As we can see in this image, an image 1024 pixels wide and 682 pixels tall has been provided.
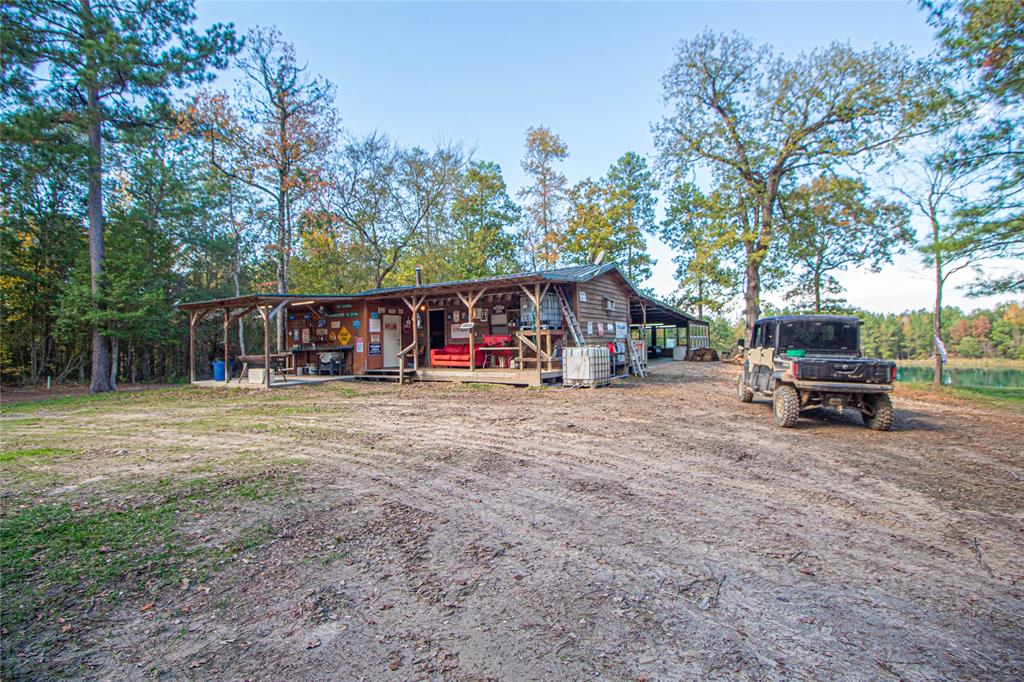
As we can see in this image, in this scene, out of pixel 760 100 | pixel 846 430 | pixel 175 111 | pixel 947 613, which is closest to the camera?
pixel 947 613

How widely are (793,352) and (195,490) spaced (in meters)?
9.01

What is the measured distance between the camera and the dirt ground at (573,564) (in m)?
2.14

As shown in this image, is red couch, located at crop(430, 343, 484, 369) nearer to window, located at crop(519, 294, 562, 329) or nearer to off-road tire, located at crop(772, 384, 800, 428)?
window, located at crop(519, 294, 562, 329)

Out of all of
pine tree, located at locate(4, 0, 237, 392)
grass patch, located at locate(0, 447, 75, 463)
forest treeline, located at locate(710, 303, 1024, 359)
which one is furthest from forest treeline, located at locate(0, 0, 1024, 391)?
forest treeline, located at locate(710, 303, 1024, 359)

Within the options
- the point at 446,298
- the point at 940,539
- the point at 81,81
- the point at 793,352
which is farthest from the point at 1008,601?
the point at 81,81

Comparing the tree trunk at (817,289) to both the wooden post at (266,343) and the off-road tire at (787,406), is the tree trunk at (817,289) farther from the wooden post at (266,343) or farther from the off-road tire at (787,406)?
the wooden post at (266,343)

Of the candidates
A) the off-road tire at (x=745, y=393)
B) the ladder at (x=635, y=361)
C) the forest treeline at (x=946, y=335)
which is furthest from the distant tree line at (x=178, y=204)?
the forest treeline at (x=946, y=335)

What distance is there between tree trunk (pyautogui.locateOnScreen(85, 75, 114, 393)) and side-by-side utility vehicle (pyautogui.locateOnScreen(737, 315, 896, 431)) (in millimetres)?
19897

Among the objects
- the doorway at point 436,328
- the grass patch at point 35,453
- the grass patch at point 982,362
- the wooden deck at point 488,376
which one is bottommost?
the grass patch at point 982,362

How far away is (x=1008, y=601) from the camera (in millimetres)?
2605

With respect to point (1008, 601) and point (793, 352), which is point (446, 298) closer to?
point (793, 352)

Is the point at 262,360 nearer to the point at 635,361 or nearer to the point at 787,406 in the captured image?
the point at 635,361

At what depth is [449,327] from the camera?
17031mm

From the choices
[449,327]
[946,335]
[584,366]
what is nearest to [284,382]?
[449,327]
